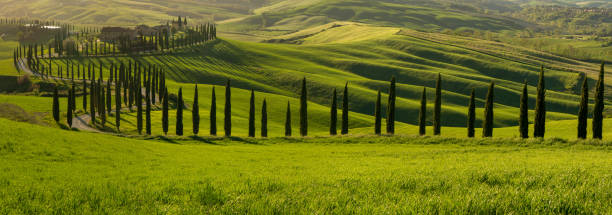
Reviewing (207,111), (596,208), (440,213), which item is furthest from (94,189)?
(207,111)

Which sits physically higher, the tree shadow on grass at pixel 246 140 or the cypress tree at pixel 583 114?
the cypress tree at pixel 583 114

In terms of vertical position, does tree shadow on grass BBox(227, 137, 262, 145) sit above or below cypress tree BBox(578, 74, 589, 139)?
below

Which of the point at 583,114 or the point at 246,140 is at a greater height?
the point at 583,114

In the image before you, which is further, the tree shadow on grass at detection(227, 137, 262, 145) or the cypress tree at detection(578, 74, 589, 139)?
the tree shadow on grass at detection(227, 137, 262, 145)

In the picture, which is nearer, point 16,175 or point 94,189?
point 94,189

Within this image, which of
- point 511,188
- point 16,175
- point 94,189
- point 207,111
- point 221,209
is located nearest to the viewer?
point 221,209

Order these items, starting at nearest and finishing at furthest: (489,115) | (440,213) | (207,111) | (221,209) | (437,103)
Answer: (440,213), (221,209), (489,115), (437,103), (207,111)

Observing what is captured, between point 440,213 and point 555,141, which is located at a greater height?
point 440,213

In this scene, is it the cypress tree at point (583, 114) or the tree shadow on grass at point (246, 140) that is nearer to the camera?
the cypress tree at point (583, 114)

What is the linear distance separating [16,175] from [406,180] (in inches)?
949

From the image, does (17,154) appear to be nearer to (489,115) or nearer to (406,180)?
(406,180)

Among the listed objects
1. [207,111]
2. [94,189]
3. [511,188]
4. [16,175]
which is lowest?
[207,111]

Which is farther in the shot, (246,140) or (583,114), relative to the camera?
(246,140)

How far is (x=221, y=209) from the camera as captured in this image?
12055 millimetres
